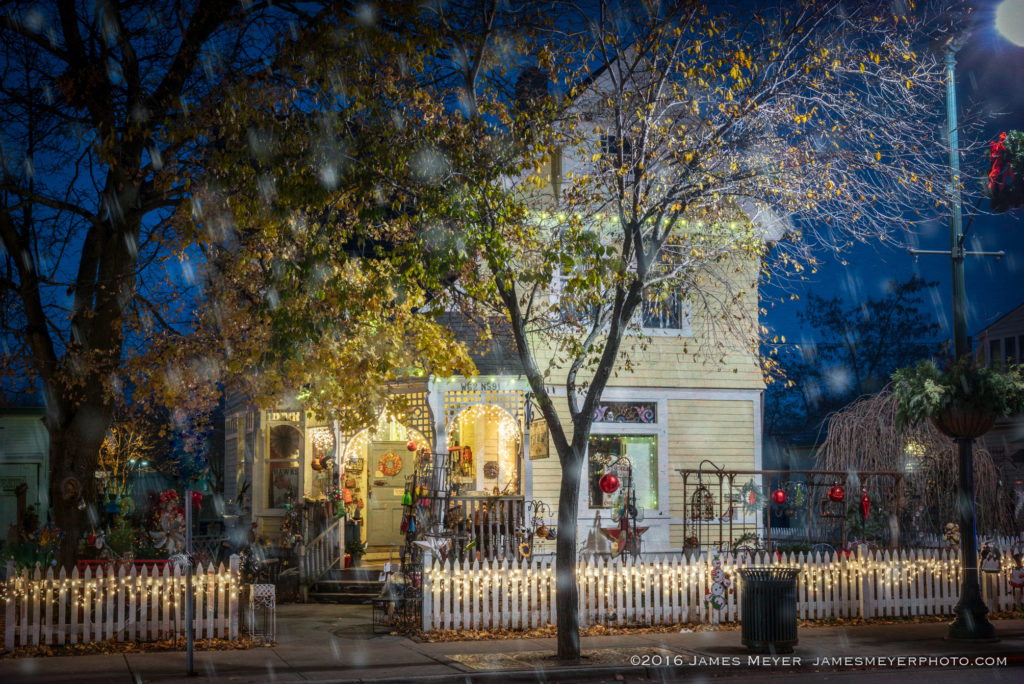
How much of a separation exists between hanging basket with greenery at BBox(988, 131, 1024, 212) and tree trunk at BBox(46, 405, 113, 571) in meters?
13.6

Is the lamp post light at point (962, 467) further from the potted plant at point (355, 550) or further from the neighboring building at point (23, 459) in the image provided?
the neighboring building at point (23, 459)

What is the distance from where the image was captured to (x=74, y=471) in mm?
14273

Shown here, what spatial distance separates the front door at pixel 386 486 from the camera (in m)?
24.0

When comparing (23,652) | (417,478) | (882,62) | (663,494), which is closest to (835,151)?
(882,62)

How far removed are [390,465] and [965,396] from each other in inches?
561

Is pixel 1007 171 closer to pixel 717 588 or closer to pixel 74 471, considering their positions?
pixel 717 588

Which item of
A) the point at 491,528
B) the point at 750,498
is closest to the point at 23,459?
the point at 491,528

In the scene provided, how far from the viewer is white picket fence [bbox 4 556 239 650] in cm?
1268

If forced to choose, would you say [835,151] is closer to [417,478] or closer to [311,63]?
[311,63]

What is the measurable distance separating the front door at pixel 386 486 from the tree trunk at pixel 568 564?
39.9 ft

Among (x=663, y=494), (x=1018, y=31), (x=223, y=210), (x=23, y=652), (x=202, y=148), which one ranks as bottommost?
(x=23, y=652)

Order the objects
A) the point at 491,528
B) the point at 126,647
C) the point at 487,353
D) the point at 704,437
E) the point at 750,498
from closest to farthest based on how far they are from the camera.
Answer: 1. the point at 126,647
2. the point at 491,528
3. the point at 487,353
4. the point at 750,498
5. the point at 704,437

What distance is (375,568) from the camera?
20.4 meters

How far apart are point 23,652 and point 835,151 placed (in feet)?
40.5
